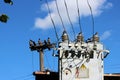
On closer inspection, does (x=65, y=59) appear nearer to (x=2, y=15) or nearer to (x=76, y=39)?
(x=76, y=39)

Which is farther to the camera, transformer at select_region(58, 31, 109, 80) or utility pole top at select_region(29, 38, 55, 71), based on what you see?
utility pole top at select_region(29, 38, 55, 71)

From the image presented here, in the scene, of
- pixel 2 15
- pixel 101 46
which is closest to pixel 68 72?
pixel 101 46

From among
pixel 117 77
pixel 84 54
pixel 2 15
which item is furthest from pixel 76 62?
pixel 2 15

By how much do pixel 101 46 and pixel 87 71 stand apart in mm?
2449

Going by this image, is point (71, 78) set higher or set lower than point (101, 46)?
lower

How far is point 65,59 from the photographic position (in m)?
36.0

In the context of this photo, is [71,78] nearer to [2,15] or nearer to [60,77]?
[60,77]

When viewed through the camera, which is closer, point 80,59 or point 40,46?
point 80,59

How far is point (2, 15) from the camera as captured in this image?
820 centimetres

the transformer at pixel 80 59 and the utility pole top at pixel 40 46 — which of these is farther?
the utility pole top at pixel 40 46

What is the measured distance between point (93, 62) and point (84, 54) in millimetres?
930

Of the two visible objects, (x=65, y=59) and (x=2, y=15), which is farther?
(x=65, y=59)

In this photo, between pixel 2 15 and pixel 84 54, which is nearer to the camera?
pixel 2 15

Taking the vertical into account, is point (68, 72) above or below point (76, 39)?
below
